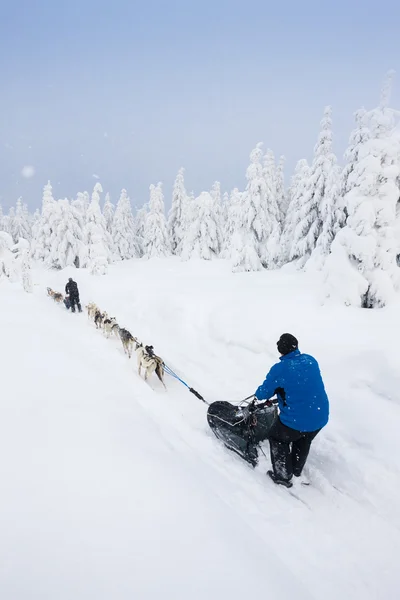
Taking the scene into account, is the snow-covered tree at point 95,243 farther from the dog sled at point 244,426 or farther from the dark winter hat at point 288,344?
the dark winter hat at point 288,344

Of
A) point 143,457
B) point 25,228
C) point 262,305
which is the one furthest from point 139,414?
point 25,228

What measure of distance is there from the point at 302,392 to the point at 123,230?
48.5 meters

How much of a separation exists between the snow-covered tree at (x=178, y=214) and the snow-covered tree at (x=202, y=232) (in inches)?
304

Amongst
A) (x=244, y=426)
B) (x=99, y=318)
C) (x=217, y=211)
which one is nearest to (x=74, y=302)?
(x=99, y=318)

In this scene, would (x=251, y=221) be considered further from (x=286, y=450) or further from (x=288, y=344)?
(x=286, y=450)

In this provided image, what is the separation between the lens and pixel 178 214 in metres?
47.7

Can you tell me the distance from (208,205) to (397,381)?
36115 mm

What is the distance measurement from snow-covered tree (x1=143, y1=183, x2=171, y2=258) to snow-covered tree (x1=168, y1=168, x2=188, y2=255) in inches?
118

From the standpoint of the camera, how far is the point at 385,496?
13.8 ft

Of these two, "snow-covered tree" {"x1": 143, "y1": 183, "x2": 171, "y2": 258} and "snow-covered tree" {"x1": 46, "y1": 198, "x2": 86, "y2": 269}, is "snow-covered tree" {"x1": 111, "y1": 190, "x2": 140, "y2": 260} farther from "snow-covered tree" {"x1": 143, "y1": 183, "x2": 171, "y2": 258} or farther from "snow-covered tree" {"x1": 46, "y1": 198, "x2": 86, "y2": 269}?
"snow-covered tree" {"x1": 46, "y1": 198, "x2": 86, "y2": 269}

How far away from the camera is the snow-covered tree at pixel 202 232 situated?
1528 inches

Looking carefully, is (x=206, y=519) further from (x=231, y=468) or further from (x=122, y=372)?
(x=122, y=372)

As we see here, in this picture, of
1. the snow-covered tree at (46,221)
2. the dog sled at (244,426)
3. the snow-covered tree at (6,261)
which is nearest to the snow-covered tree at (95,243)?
the snow-covered tree at (46,221)

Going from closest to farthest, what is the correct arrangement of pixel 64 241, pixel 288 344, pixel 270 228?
1. pixel 288 344
2. pixel 270 228
3. pixel 64 241
